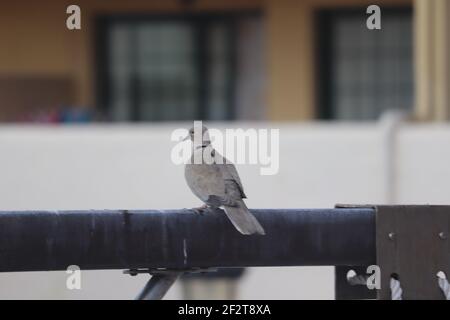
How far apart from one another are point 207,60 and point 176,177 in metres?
4.78

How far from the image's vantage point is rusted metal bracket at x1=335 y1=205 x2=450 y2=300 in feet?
12.4

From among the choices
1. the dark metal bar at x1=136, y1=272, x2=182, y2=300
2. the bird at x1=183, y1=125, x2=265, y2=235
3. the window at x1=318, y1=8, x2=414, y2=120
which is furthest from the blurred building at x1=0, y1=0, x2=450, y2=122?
the dark metal bar at x1=136, y1=272, x2=182, y2=300

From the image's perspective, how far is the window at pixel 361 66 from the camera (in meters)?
14.2

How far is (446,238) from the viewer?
381 centimetres

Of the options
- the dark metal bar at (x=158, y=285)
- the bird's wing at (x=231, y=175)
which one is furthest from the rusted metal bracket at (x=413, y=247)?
the bird's wing at (x=231, y=175)

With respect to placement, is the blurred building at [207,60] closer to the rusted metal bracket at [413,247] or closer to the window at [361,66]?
the window at [361,66]

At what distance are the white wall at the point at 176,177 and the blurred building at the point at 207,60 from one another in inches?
130

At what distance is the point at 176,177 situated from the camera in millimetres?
10141

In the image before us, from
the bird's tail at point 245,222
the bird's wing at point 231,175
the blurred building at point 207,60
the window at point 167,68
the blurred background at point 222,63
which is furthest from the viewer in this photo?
the window at point 167,68

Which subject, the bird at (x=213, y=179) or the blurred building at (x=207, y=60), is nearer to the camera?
the bird at (x=213, y=179)

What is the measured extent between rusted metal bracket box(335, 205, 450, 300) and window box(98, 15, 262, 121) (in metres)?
10.9

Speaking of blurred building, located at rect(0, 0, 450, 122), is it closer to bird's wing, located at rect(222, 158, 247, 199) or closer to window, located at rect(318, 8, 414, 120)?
window, located at rect(318, 8, 414, 120)

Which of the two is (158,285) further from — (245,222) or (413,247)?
(413,247)

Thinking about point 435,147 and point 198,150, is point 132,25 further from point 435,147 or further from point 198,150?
point 198,150
